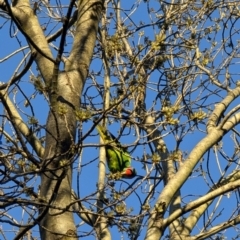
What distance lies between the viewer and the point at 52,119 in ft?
11.6

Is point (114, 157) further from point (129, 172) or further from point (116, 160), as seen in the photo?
point (129, 172)

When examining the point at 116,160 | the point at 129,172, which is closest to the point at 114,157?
the point at 116,160

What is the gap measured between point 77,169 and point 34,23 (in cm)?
98

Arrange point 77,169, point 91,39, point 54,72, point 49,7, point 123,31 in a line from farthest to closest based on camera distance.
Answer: point 123,31
point 49,7
point 91,39
point 77,169
point 54,72

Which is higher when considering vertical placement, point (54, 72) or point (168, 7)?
point (168, 7)

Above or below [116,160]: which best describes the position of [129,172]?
below

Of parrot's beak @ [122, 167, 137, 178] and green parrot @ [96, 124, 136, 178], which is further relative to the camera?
parrot's beak @ [122, 167, 137, 178]

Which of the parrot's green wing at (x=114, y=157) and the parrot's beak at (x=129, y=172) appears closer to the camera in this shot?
the parrot's green wing at (x=114, y=157)

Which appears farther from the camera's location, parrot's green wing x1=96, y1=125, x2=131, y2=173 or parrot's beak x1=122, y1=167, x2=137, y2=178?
parrot's beak x1=122, y1=167, x2=137, y2=178

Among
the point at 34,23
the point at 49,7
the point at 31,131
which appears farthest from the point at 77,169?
the point at 49,7

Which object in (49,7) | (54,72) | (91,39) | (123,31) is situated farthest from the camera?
(123,31)

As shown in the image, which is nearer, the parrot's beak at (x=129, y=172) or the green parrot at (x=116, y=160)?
the green parrot at (x=116, y=160)

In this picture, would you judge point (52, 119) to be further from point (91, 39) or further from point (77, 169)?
point (91, 39)

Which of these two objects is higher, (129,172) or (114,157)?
(114,157)
